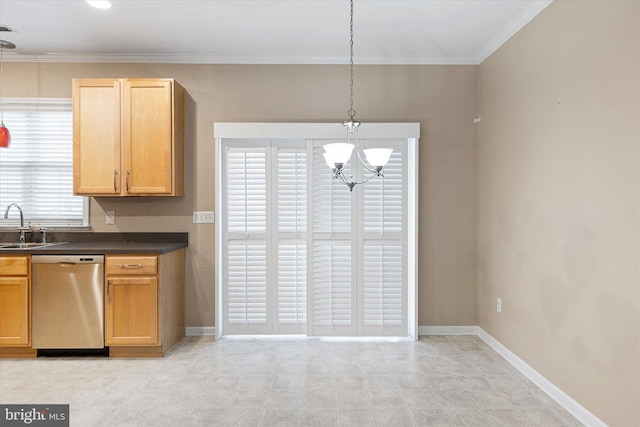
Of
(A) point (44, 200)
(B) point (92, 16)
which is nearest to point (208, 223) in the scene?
(A) point (44, 200)

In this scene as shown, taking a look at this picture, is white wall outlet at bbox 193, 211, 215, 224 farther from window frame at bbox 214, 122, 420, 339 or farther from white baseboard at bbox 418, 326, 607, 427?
white baseboard at bbox 418, 326, 607, 427

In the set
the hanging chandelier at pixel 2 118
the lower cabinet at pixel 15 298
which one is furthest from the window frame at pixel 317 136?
the hanging chandelier at pixel 2 118

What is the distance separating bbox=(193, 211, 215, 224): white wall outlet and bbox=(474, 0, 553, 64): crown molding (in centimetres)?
303

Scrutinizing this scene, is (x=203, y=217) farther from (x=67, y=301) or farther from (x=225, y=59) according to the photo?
(x=225, y=59)

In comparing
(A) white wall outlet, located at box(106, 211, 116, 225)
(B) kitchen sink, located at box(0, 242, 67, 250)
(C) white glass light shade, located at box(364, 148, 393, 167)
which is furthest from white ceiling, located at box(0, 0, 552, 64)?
(B) kitchen sink, located at box(0, 242, 67, 250)

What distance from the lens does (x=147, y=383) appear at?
2904 millimetres

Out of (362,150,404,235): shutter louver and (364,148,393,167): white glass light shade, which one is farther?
(362,150,404,235): shutter louver

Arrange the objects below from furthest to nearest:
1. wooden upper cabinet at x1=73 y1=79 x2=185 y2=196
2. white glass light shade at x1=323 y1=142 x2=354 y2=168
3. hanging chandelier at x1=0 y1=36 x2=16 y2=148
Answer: wooden upper cabinet at x1=73 y1=79 x2=185 y2=196 → hanging chandelier at x1=0 y1=36 x2=16 y2=148 → white glass light shade at x1=323 y1=142 x2=354 y2=168

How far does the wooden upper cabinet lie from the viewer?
358 cm

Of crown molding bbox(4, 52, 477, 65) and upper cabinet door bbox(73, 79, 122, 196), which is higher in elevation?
crown molding bbox(4, 52, 477, 65)

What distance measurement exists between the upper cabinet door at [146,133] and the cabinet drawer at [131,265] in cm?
64

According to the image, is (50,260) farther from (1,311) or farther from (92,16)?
(92,16)

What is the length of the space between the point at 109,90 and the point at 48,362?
2.40 metres

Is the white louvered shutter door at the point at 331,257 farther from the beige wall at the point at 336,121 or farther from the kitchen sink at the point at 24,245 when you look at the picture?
the kitchen sink at the point at 24,245
